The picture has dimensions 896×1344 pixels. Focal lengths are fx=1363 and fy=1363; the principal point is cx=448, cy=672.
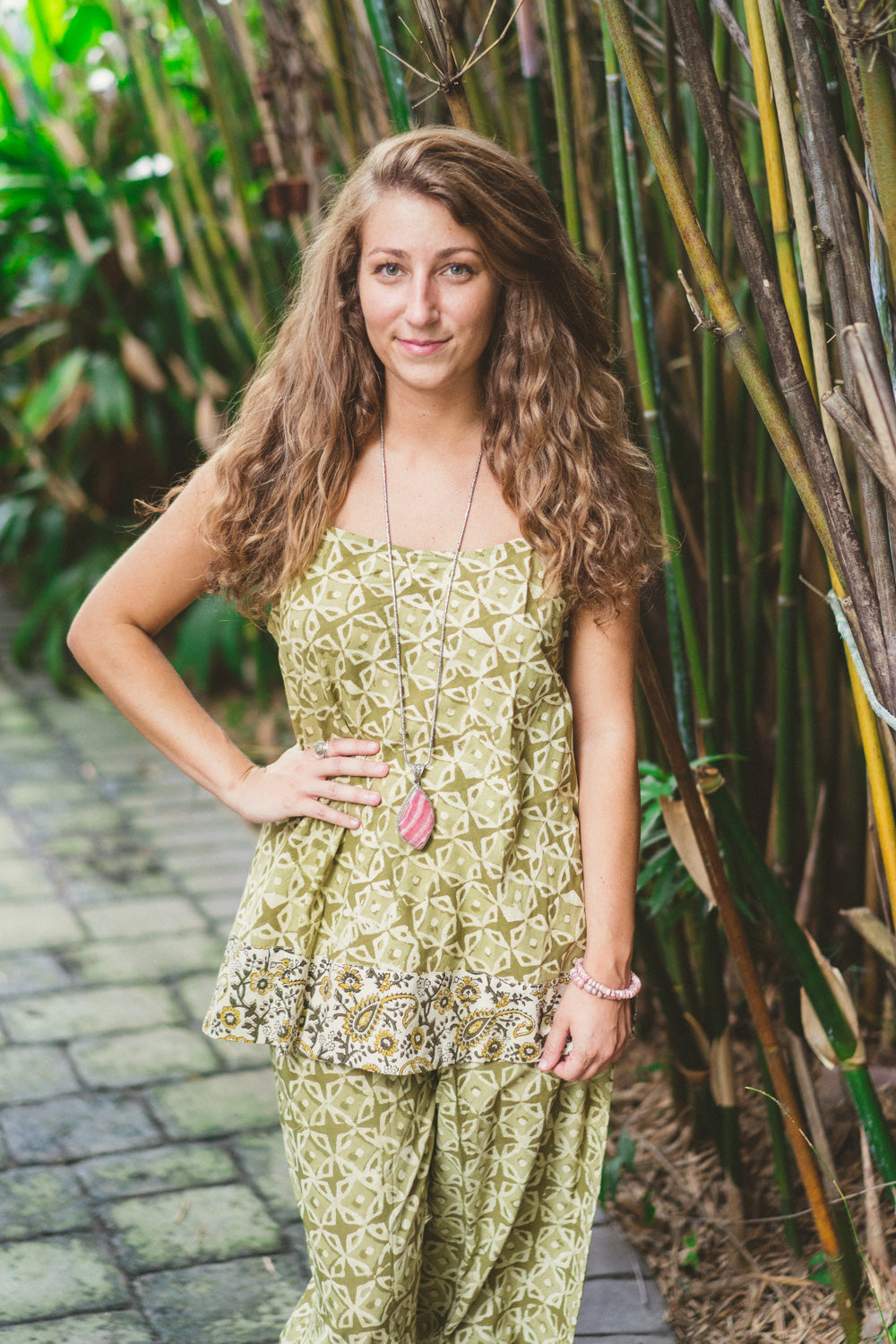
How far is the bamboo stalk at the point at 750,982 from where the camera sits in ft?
5.06

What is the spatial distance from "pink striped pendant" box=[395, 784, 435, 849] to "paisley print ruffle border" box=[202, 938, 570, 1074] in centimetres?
13

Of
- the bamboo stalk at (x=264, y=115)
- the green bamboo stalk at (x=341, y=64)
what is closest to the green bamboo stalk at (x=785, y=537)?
the green bamboo stalk at (x=341, y=64)

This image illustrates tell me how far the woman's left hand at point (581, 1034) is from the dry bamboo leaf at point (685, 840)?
0.29 meters

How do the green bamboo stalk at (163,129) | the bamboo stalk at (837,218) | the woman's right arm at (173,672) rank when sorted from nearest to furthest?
the bamboo stalk at (837,218) → the woman's right arm at (173,672) → the green bamboo stalk at (163,129)

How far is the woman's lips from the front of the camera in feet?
4.32

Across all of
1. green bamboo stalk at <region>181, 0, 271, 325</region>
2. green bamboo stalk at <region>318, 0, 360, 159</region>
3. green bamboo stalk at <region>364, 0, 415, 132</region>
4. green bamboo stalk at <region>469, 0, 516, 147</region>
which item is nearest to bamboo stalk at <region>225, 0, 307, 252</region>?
green bamboo stalk at <region>181, 0, 271, 325</region>

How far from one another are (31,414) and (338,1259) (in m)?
3.72

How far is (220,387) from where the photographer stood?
161 inches

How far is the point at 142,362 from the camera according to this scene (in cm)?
449

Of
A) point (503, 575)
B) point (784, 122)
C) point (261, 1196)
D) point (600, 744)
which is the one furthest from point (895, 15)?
point (261, 1196)

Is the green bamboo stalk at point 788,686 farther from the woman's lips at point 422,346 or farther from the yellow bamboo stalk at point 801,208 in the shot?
the woman's lips at point 422,346

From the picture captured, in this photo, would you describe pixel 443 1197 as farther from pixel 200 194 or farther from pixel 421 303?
pixel 200 194

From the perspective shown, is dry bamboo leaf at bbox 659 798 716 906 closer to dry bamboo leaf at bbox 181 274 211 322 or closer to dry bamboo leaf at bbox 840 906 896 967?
dry bamboo leaf at bbox 840 906 896 967

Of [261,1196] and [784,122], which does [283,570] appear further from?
[261,1196]
